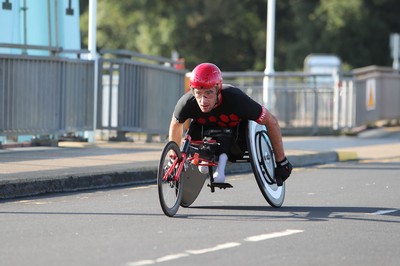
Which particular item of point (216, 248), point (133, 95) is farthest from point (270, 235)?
point (133, 95)

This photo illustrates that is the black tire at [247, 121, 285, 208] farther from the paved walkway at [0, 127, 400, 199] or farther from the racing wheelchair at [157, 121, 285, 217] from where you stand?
the paved walkway at [0, 127, 400, 199]

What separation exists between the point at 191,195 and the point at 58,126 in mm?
6726

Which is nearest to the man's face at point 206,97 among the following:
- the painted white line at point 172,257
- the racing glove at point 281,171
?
the racing glove at point 281,171

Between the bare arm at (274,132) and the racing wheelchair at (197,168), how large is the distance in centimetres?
10

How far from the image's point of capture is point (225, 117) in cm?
1087

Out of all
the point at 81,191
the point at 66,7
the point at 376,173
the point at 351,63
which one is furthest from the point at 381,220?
the point at 351,63

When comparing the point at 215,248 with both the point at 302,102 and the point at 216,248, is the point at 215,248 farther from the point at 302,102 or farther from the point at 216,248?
the point at 302,102

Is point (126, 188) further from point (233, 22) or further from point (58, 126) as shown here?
point (233, 22)

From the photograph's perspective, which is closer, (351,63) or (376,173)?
(376,173)

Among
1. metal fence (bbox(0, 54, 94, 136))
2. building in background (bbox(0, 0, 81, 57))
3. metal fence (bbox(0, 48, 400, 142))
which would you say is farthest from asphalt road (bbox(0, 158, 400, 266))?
building in background (bbox(0, 0, 81, 57))

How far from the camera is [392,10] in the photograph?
6166cm

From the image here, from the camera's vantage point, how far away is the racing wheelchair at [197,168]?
10.4 metres

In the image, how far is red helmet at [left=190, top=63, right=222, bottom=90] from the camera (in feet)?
34.3

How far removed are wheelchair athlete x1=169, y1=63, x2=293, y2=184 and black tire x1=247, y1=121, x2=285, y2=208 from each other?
11 centimetres
